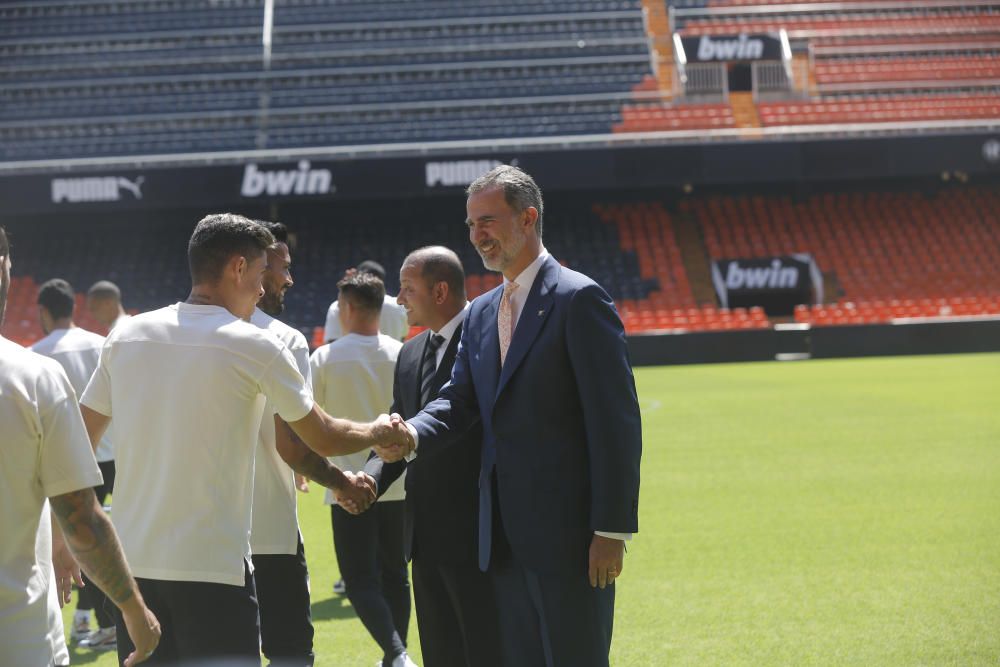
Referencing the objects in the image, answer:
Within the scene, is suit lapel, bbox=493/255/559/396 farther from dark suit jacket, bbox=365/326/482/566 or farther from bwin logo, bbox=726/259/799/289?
bwin logo, bbox=726/259/799/289

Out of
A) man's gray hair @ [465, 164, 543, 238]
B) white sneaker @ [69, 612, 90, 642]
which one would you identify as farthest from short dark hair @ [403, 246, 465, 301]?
white sneaker @ [69, 612, 90, 642]

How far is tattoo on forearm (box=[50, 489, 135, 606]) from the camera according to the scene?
2947 millimetres

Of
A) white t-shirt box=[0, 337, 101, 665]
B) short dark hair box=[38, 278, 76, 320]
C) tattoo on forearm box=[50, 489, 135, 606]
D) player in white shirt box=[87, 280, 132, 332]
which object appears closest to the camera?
white t-shirt box=[0, 337, 101, 665]

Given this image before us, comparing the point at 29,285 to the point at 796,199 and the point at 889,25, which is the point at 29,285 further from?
the point at 889,25

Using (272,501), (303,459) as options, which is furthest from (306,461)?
(272,501)

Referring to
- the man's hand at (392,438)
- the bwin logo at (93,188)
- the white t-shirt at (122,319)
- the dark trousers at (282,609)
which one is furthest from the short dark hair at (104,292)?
the bwin logo at (93,188)

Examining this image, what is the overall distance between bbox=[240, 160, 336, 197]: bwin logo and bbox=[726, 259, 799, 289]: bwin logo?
11320mm

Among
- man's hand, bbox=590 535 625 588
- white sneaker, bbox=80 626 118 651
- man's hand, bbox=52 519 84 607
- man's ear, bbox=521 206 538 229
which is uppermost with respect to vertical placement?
man's ear, bbox=521 206 538 229

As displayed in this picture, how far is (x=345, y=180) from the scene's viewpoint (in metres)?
30.1

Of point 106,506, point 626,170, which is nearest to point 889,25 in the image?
point 626,170

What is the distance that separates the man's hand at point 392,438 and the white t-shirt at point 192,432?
461mm

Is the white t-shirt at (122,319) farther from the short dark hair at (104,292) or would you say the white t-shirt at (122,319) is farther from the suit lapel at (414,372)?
the suit lapel at (414,372)

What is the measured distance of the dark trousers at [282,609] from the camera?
4.88 m

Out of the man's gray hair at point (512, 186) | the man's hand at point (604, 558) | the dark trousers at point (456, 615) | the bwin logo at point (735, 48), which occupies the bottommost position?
the dark trousers at point (456, 615)
